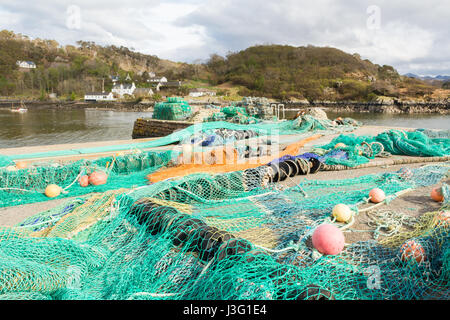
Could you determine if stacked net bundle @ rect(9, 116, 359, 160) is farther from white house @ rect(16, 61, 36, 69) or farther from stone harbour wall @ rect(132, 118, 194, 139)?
white house @ rect(16, 61, 36, 69)

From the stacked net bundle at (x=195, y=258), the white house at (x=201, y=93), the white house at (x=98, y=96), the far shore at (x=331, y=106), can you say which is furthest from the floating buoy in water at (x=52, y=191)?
the white house at (x=98, y=96)

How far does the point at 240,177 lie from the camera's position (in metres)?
4.32

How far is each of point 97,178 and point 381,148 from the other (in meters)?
5.68

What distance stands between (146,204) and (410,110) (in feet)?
198

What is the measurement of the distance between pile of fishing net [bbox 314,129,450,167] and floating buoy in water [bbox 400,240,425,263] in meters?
3.55

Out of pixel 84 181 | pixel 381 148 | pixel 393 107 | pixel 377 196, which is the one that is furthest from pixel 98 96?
pixel 377 196

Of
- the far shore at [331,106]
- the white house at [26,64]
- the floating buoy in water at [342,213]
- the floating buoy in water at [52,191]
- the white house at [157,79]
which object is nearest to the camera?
the floating buoy in water at [342,213]

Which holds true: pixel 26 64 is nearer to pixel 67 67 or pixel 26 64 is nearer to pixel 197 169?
pixel 67 67

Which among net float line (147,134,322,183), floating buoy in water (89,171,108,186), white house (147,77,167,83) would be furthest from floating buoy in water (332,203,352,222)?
white house (147,77,167,83)

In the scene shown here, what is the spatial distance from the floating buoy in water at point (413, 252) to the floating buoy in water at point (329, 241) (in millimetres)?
432

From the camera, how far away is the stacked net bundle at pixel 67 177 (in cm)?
436

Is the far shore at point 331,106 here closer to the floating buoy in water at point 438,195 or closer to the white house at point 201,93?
the white house at point 201,93
